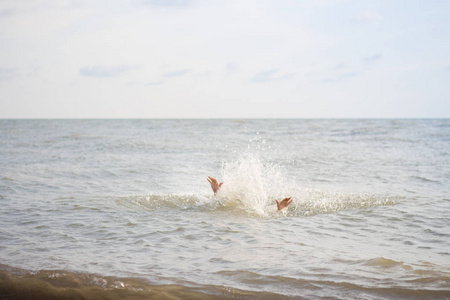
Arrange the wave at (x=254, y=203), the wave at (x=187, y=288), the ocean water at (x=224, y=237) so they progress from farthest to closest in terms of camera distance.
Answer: the wave at (x=254, y=203) → the ocean water at (x=224, y=237) → the wave at (x=187, y=288)

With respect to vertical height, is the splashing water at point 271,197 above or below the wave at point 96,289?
above

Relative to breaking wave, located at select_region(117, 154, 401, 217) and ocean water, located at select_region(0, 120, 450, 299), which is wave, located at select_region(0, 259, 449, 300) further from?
breaking wave, located at select_region(117, 154, 401, 217)

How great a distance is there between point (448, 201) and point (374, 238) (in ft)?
12.8

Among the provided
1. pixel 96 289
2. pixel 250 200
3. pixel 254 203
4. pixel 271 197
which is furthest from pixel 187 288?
pixel 271 197

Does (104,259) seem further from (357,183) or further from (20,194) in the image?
(357,183)

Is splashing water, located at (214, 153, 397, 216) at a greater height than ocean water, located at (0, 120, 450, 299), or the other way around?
splashing water, located at (214, 153, 397, 216)

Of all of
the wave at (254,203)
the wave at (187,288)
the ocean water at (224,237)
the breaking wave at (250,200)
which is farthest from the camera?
the breaking wave at (250,200)

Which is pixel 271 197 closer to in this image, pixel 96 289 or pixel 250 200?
pixel 250 200

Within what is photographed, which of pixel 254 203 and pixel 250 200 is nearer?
pixel 254 203

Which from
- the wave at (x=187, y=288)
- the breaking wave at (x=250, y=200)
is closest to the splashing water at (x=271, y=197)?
the breaking wave at (x=250, y=200)

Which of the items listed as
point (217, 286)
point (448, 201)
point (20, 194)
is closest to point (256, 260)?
point (217, 286)

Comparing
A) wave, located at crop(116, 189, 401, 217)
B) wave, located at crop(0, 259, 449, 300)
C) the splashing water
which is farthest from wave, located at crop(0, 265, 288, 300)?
the splashing water

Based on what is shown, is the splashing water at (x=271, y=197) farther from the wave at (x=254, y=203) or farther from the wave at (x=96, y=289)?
the wave at (x=96, y=289)

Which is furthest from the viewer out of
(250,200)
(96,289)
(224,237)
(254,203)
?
(250,200)
